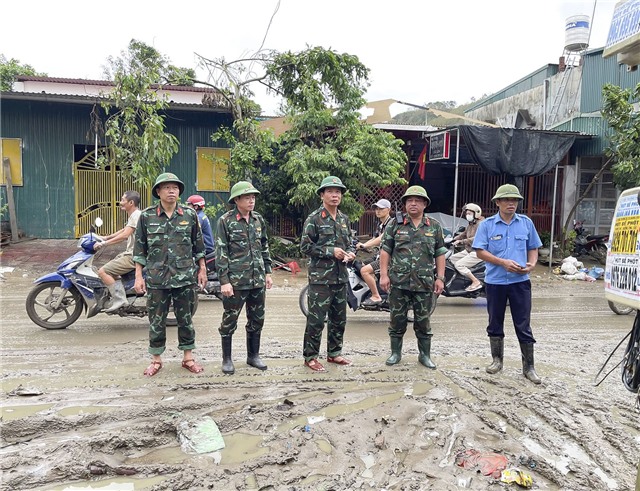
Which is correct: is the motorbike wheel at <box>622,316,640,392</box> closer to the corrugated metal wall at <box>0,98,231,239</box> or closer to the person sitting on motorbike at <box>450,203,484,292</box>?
the person sitting on motorbike at <box>450,203,484,292</box>

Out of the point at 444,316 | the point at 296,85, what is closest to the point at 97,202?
the point at 296,85

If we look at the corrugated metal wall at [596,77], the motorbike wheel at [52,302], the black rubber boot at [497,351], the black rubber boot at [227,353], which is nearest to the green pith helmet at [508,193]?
the black rubber boot at [497,351]

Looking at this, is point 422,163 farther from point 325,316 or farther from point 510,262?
point 325,316

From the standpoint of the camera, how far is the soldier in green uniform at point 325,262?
188 inches

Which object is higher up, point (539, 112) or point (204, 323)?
point (539, 112)

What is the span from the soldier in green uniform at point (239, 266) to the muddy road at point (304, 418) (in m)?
0.43

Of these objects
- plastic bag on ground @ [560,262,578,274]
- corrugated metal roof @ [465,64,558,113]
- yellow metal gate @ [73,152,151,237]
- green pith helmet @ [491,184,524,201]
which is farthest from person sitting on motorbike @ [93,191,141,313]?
corrugated metal roof @ [465,64,558,113]

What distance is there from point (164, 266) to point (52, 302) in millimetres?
2398

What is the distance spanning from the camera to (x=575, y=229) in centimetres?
1429

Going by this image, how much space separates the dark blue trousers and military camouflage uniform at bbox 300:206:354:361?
1.43m

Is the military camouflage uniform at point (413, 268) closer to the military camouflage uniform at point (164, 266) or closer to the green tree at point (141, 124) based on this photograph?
the military camouflage uniform at point (164, 266)

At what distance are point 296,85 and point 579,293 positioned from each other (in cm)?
733

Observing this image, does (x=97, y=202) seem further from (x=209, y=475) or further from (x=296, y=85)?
(x=209, y=475)

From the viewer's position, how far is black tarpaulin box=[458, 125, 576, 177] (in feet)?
37.3
